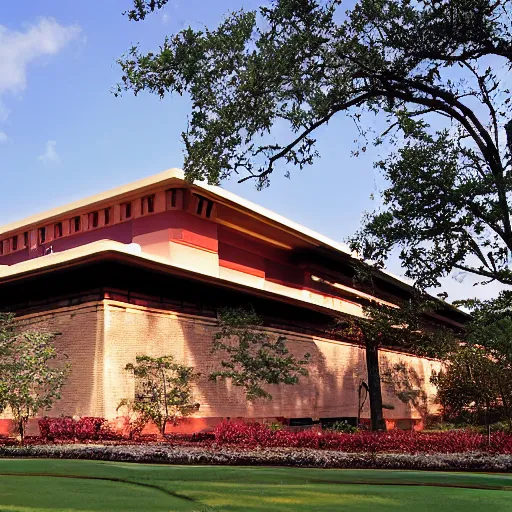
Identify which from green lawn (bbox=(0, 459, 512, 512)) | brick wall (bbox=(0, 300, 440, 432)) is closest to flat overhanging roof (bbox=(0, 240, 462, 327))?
brick wall (bbox=(0, 300, 440, 432))

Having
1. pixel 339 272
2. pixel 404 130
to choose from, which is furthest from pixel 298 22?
pixel 339 272

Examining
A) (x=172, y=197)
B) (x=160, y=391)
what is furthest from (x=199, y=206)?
(x=160, y=391)

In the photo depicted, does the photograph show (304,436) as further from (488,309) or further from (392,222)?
(488,309)

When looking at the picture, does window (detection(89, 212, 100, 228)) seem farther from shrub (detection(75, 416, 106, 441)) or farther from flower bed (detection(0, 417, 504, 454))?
shrub (detection(75, 416, 106, 441))

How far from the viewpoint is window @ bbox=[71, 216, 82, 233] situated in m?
19.1

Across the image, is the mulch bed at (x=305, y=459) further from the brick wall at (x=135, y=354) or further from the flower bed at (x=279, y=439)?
the brick wall at (x=135, y=354)

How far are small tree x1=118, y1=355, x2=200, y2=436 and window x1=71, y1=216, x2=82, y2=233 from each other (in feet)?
19.8

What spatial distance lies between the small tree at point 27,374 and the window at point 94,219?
4358 millimetres

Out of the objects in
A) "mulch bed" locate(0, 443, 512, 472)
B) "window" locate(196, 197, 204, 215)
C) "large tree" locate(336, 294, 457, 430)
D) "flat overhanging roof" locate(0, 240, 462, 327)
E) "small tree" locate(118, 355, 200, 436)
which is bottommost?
"mulch bed" locate(0, 443, 512, 472)

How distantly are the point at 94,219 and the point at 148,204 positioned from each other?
2.24 meters

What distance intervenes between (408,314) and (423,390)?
12843 millimetres

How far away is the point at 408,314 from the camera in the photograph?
1641cm

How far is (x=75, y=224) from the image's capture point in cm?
1920

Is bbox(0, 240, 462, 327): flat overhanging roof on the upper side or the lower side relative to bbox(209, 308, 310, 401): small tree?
upper
